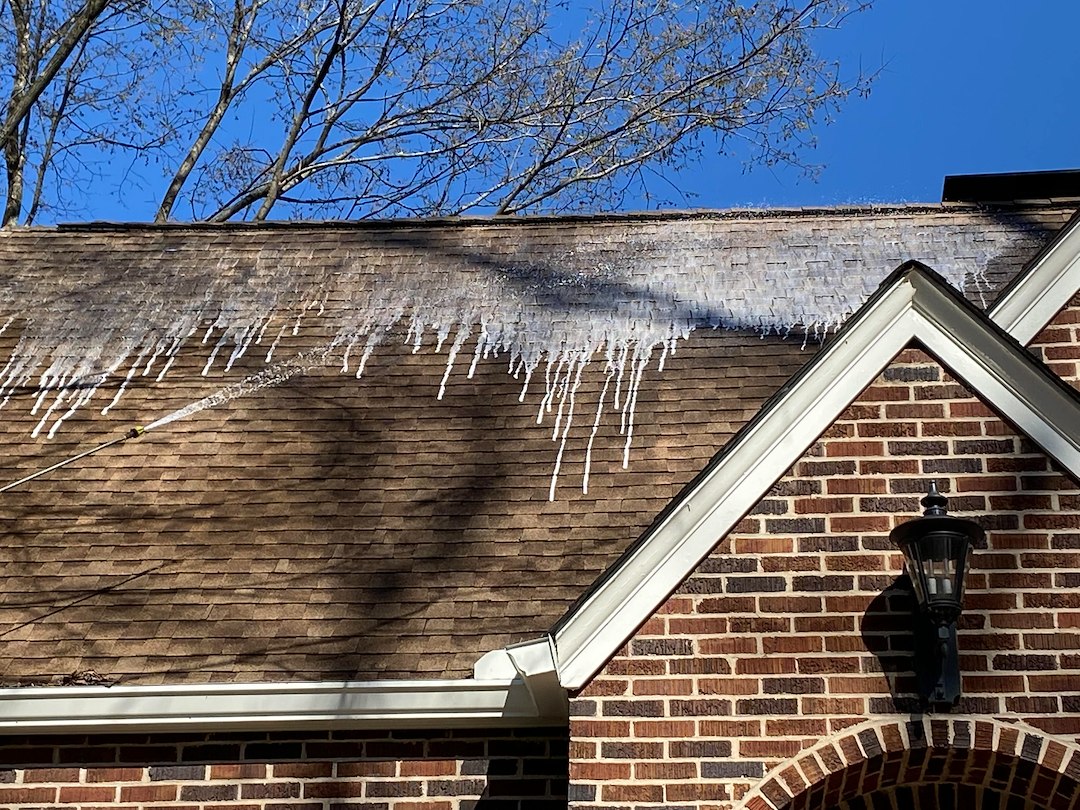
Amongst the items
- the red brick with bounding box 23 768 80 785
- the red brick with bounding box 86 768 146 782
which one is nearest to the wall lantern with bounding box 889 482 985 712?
the red brick with bounding box 86 768 146 782

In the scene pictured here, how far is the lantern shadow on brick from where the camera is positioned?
4953 mm

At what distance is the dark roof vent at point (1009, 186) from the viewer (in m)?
10.2

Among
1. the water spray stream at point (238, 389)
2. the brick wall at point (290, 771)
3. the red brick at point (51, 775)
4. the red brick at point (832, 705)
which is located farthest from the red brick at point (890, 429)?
the water spray stream at point (238, 389)

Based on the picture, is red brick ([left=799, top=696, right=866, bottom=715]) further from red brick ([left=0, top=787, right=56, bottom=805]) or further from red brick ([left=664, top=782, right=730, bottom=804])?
red brick ([left=0, top=787, right=56, bottom=805])

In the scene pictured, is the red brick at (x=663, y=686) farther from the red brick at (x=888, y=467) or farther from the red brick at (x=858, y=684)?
the red brick at (x=888, y=467)

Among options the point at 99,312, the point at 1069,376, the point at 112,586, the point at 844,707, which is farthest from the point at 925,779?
the point at 99,312

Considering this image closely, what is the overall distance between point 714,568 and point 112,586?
3165 mm

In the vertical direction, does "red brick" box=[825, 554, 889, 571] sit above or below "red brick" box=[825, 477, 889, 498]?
below

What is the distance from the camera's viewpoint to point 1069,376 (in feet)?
20.1

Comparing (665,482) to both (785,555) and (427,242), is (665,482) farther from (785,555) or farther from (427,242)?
(427,242)

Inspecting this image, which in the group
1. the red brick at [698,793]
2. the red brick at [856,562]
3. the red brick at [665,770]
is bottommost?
the red brick at [698,793]

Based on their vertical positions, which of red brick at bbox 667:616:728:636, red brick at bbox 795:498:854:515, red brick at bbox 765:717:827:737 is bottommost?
red brick at bbox 765:717:827:737

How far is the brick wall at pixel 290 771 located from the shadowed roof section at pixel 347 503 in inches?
13.6

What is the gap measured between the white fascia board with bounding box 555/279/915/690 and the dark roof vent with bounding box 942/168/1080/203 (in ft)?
17.3
